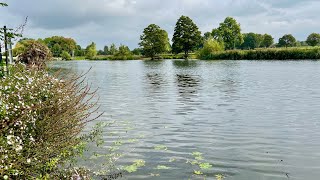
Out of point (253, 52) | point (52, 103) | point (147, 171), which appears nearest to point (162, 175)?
point (147, 171)

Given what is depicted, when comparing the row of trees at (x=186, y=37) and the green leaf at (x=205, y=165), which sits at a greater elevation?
the row of trees at (x=186, y=37)

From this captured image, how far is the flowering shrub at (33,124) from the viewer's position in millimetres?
6180

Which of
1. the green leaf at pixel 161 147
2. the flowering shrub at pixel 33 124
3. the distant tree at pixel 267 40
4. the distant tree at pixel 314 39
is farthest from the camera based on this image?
the distant tree at pixel 267 40

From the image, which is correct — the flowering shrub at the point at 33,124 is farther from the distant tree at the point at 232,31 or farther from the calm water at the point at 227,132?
the distant tree at the point at 232,31

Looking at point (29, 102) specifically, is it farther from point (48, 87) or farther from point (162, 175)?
point (162, 175)

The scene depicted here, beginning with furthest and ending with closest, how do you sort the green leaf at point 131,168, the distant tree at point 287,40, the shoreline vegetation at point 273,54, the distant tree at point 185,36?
the distant tree at point 287,40, the distant tree at point 185,36, the shoreline vegetation at point 273,54, the green leaf at point 131,168

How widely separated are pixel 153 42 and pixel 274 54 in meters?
61.9

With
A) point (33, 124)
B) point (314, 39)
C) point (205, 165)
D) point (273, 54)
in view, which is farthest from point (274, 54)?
point (33, 124)

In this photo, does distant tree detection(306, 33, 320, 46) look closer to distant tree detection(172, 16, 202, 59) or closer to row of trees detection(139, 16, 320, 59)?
row of trees detection(139, 16, 320, 59)

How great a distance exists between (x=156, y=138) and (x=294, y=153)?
538cm

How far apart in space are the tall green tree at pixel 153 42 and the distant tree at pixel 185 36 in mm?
5104

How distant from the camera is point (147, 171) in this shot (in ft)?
32.3

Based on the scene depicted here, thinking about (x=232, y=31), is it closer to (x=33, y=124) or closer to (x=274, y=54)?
(x=274, y=54)

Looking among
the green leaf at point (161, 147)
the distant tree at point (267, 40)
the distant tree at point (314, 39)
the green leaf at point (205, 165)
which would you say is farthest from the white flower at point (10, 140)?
the distant tree at point (267, 40)
